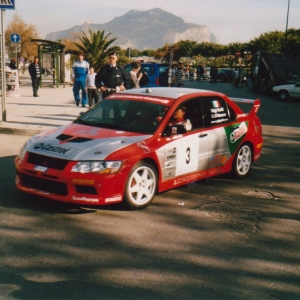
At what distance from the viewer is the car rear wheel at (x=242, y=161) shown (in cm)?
826

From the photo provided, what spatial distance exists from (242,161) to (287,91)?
943 inches

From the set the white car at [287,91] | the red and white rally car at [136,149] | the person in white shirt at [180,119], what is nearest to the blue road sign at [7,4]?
the red and white rally car at [136,149]

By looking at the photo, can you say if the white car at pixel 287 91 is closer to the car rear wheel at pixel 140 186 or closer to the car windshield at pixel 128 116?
the car windshield at pixel 128 116

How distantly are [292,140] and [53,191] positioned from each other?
9.02 metres

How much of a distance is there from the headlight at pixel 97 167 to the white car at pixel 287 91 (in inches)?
1045

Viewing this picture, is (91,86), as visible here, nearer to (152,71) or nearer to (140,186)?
(140,186)

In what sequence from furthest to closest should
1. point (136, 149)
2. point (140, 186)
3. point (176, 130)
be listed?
1. point (176, 130)
2. point (140, 186)
3. point (136, 149)

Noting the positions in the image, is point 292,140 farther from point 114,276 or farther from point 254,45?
point 254,45

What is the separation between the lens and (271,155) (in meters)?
11.0

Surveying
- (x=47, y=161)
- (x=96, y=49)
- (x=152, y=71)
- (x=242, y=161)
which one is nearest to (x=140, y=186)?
(x=47, y=161)

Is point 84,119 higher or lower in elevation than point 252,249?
higher

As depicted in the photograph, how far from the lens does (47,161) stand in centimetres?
607

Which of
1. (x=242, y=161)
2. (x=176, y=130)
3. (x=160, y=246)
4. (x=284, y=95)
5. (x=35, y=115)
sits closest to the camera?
(x=160, y=246)

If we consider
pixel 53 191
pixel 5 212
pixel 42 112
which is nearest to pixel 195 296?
pixel 53 191
